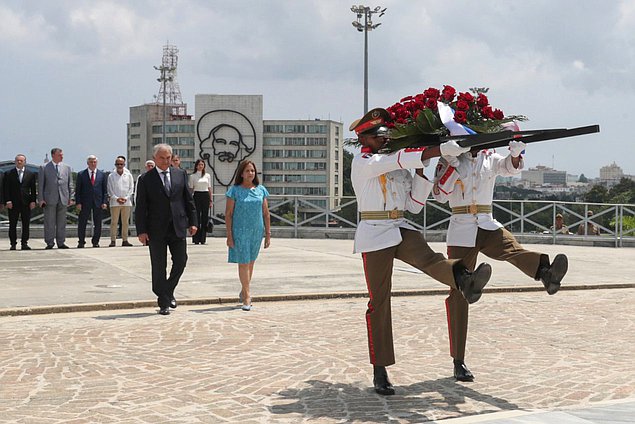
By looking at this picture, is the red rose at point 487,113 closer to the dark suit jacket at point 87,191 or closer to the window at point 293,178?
the dark suit jacket at point 87,191

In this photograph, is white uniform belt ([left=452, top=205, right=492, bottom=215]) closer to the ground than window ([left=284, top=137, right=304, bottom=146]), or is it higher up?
closer to the ground

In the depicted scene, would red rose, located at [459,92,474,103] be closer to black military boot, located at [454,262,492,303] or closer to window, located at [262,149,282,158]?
black military boot, located at [454,262,492,303]

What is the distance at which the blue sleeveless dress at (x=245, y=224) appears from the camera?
395 inches

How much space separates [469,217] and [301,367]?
5.48ft

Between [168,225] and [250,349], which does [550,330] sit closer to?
[250,349]

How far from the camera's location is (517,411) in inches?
210

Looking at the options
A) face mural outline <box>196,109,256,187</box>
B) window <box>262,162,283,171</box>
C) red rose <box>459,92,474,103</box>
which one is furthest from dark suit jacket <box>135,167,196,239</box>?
window <box>262,162,283,171</box>

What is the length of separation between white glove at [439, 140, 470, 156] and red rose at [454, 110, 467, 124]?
544 mm

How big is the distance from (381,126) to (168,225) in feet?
13.8

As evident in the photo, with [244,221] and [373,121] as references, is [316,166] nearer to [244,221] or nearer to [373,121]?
[244,221]

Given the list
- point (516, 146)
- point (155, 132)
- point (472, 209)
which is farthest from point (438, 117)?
point (155, 132)

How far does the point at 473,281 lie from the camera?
17.4 ft

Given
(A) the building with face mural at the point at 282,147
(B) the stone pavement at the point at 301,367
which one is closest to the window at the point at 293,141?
(A) the building with face mural at the point at 282,147

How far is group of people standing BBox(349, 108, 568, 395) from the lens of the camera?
564cm
